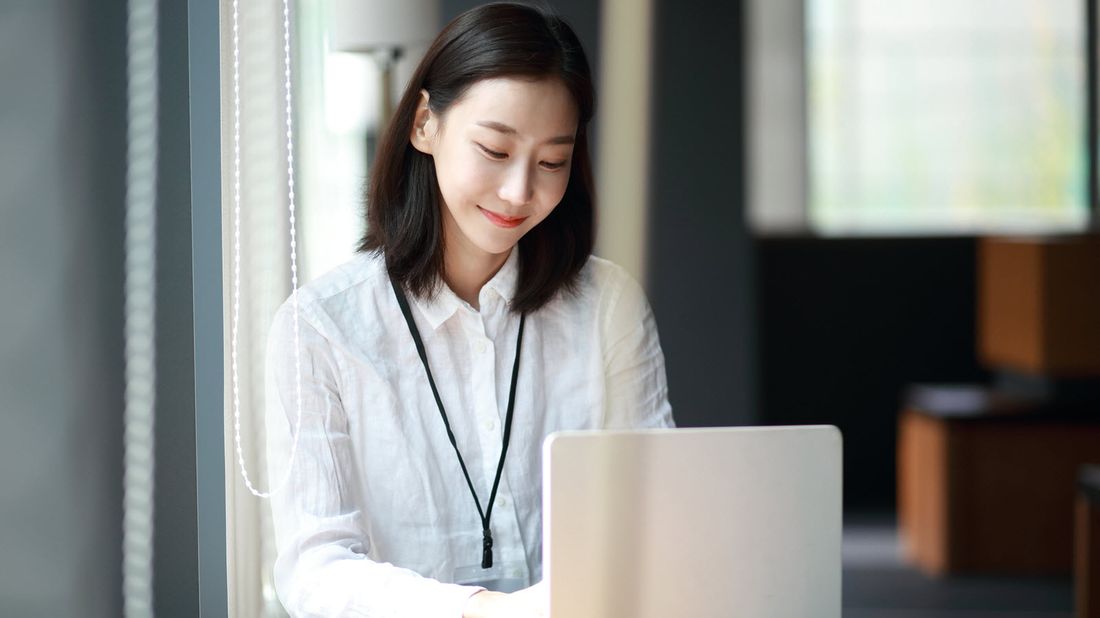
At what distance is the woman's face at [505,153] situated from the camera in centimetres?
130

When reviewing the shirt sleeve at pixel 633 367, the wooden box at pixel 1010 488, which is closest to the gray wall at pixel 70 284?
the shirt sleeve at pixel 633 367

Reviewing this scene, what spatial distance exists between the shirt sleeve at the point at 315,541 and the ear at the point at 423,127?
0.27m

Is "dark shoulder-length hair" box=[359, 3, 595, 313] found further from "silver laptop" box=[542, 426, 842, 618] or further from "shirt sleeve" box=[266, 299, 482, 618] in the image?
"silver laptop" box=[542, 426, 842, 618]

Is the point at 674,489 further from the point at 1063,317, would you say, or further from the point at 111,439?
the point at 1063,317

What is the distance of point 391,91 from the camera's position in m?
1.89

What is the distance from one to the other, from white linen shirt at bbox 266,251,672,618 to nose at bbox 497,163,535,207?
4.7 inches

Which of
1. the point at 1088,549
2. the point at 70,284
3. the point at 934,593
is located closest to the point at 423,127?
the point at 70,284

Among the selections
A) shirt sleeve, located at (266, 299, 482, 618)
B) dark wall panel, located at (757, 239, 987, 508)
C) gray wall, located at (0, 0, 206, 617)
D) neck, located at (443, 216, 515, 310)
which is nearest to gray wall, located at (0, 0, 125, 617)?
gray wall, located at (0, 0, 206, 617)

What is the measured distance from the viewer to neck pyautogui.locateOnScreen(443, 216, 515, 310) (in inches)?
57.2

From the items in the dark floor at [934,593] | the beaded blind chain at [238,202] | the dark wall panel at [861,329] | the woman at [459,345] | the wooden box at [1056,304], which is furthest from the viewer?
the dark wall panel at [861,329]

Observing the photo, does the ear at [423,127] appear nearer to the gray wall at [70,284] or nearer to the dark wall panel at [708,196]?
the gray wall at [70,284]

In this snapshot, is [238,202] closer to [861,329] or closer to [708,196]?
[708,196]

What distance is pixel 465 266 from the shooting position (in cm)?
146

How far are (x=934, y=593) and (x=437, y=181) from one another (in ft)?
9.30
